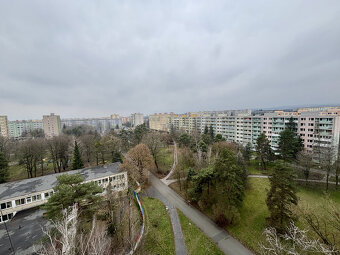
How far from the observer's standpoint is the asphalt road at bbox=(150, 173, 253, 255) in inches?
476

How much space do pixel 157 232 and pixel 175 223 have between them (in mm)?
2207

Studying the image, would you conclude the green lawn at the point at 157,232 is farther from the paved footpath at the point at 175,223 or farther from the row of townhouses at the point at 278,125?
the row of townhouses at the point at 278,125

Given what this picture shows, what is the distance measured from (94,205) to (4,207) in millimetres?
12914

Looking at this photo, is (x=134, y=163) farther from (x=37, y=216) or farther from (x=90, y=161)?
(x=90, y=161)

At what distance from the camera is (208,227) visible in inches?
575

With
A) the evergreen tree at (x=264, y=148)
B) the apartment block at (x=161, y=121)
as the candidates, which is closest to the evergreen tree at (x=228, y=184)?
the evergreen tree at (x=264, y=148)

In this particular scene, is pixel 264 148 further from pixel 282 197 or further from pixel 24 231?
pixel 24 231

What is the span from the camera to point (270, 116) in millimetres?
39219

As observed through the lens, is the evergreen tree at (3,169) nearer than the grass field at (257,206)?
No

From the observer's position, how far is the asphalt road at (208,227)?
476 inches

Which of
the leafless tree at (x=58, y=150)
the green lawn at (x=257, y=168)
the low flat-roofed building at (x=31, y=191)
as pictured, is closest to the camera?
the low flat-roofed building at (x=31, y=191)

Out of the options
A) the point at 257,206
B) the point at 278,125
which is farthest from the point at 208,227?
the point at 278,125

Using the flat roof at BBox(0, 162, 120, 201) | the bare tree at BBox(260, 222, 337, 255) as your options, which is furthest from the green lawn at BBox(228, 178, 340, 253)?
the flat roof at BBox(0, 162, 120, 201)

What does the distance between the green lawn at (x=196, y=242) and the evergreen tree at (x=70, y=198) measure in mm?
8629
